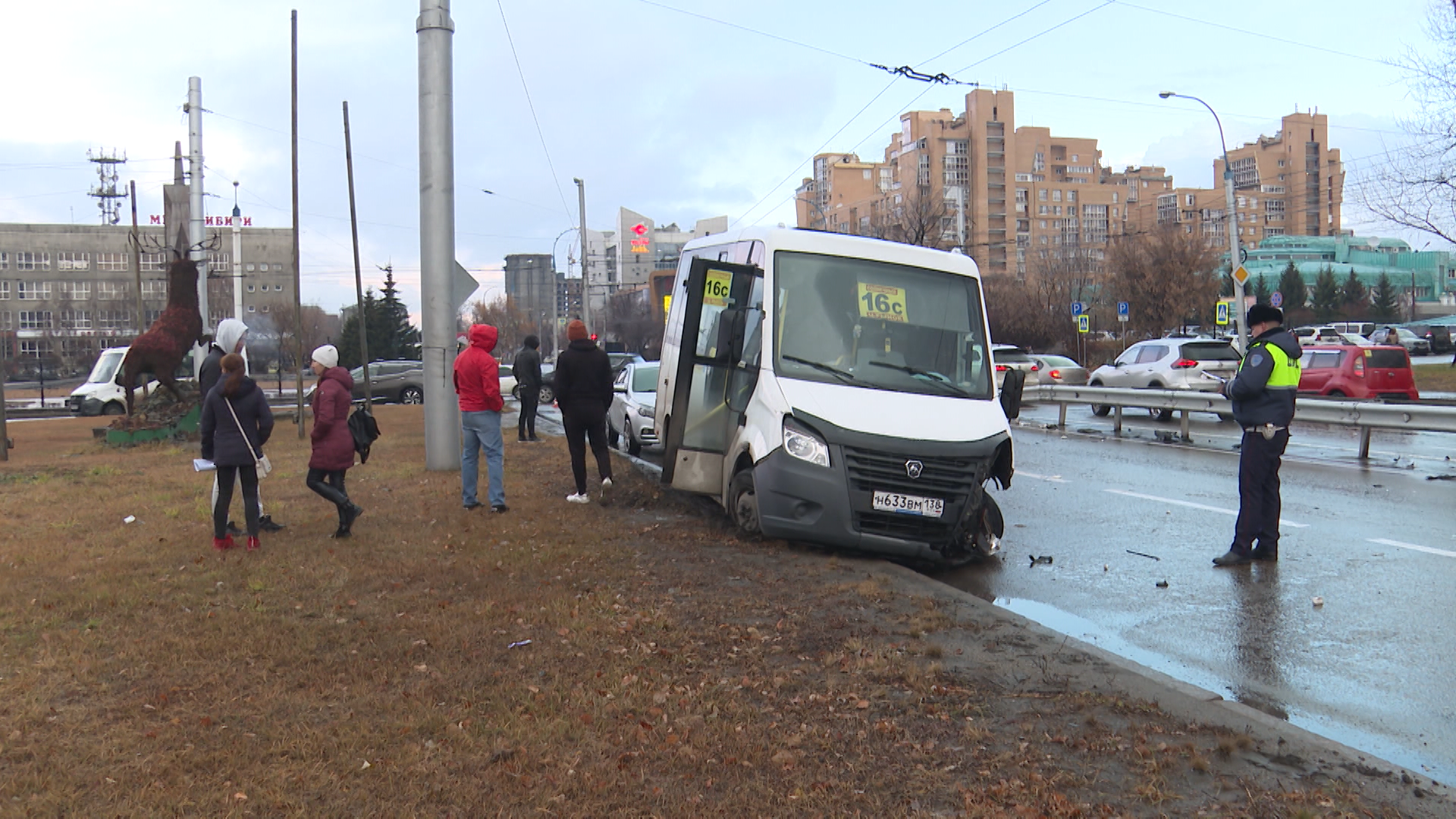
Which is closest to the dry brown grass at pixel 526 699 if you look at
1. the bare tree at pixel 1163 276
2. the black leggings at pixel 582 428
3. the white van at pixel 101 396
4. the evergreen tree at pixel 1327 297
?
the black leggings at pixel 582 428

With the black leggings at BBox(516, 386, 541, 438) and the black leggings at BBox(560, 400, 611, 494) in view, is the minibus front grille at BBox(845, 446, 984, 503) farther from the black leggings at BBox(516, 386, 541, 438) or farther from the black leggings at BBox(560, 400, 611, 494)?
the black leggings at BBox(516, 386, 541, 438)

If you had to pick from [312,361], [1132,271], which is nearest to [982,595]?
[312,361]

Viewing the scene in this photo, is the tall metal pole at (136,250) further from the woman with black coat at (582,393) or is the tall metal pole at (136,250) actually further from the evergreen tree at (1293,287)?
the evergreen tree at (1293,287)

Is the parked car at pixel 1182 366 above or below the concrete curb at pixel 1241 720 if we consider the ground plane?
above

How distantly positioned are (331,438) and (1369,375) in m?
21.3

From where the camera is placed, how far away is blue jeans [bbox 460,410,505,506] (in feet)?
32.8

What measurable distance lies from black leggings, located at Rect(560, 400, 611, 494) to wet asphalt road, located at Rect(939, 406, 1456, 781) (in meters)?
4.20

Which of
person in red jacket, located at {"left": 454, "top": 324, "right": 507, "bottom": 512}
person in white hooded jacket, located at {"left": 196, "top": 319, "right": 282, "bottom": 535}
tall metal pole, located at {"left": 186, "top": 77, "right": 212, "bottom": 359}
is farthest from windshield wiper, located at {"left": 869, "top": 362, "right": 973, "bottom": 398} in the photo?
tall metal pole, located at {"left": 186, "top": 77, "right": 212, "bottom": 359}

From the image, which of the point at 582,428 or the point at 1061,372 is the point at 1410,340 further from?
the point at 582,428

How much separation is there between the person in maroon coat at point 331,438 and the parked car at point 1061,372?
997 inches

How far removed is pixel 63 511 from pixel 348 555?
4.59 metres

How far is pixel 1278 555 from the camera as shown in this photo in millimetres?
8062

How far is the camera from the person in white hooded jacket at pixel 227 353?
29.8 ft

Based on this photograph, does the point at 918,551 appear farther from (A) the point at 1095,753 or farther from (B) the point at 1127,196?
(B) the point at 1127,196
